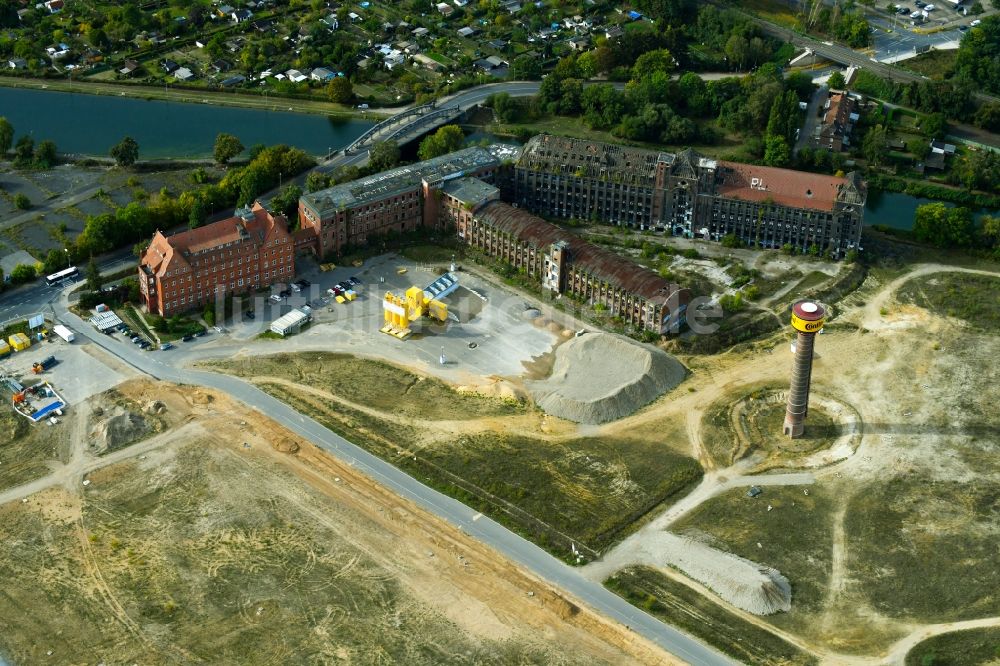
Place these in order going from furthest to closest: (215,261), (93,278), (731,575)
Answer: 1. (93,278)
2. (215,261)
3. (731,575)

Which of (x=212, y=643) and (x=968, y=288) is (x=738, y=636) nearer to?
(x=212, y=643)

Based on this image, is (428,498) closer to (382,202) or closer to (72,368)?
(72,368)

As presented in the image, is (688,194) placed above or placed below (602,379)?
above

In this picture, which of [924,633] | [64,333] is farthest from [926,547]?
[64,333]

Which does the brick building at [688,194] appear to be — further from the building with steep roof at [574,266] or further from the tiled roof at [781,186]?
the building with steep roof at [574,266]

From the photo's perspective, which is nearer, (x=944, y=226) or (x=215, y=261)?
(x=215, y=261)
